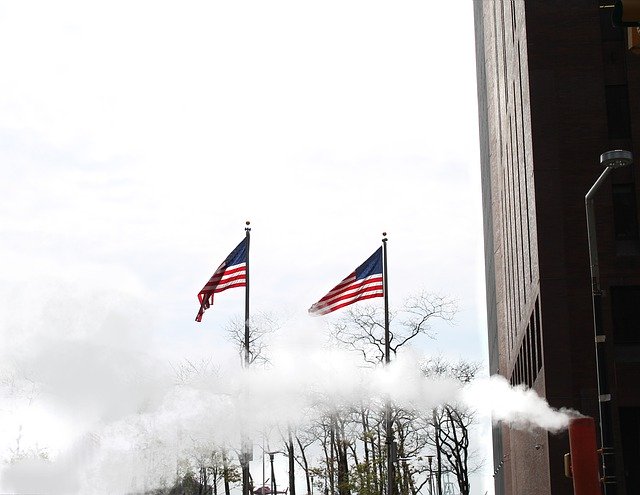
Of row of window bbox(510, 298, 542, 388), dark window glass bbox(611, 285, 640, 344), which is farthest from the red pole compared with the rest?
row of window bbox(510, 298, 542, 388)

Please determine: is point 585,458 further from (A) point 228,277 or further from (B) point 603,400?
(A) point 228,277

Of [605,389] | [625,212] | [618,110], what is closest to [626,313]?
[625,212]

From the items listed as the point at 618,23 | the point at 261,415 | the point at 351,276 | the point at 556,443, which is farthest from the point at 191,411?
the point at 618,23

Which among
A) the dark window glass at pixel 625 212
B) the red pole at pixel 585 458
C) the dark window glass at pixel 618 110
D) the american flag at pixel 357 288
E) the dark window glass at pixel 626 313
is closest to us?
the red pole at pixel 585 458

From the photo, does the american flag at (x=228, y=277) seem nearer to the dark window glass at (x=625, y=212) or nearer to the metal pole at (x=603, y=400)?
the dark window glass at (x=625, y=212)

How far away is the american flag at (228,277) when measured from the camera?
33312 mm

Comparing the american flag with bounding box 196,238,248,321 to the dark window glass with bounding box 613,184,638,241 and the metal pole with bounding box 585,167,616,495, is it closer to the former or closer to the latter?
the dark window glass with bounding box 613,184,638,241

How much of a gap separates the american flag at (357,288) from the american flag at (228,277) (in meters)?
3.00

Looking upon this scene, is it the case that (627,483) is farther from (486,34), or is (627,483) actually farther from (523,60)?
(486,34)

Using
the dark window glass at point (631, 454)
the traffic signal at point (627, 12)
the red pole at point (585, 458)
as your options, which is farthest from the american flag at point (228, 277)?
the traffic signal at point (627, 12)

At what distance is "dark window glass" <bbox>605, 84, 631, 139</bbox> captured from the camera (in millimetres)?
36625

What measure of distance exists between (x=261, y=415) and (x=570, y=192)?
13751 millimetres

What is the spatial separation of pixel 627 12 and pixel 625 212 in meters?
27.9

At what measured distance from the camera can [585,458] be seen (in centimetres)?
1659
